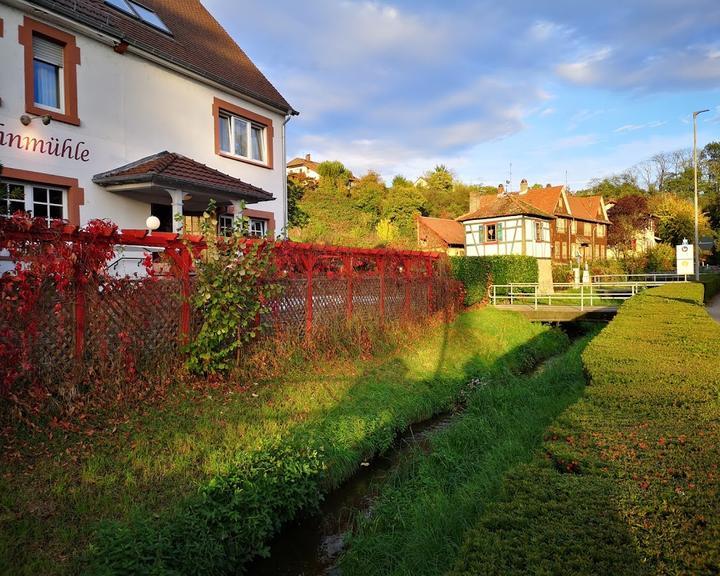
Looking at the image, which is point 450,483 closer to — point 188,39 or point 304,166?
point 188,39

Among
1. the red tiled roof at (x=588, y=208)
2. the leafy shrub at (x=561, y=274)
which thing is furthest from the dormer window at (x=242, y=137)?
the red tiled roof at (x=588, y=208)

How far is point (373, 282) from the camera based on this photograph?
11.2 m

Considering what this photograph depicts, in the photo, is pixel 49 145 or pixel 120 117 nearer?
pixel 49 145

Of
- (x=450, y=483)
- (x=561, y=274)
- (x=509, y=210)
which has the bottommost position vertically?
(x=450, y=483)

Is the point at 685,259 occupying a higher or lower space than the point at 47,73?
lower

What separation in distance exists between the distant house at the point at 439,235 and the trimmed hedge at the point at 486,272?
746 inches

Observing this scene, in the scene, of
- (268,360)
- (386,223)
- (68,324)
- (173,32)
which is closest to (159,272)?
(68,324)

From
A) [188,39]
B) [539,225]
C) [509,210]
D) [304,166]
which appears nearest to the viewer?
[188,39]

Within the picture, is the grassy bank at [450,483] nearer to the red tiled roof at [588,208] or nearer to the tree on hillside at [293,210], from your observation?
the tree on hillside at [293,210]

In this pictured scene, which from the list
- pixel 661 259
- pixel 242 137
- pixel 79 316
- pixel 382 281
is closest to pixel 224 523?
pixel 79 316

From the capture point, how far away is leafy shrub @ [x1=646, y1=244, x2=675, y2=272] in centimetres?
3450

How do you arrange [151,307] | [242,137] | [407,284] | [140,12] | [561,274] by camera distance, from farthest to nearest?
[561,274] < [242,137] < [140,12] < [407,284] < [151,307]

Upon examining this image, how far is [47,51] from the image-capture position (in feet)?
32.7

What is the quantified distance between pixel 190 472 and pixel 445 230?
43084 millimetres
